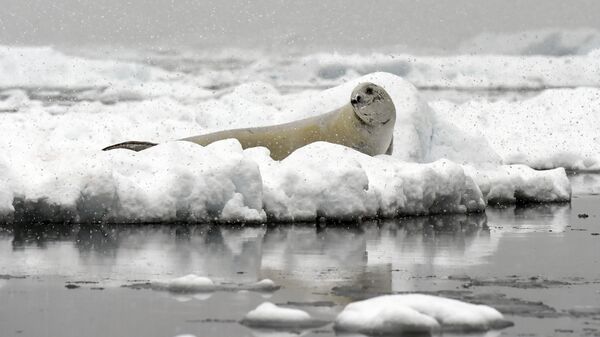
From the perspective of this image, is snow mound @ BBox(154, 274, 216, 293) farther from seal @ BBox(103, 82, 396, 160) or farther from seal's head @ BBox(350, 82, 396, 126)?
seal's head @ BBox(350, 82, 396, 126)

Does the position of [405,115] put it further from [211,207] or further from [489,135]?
[489,135]

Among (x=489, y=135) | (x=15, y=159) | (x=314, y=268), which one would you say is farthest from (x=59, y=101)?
(x=314, y=268)

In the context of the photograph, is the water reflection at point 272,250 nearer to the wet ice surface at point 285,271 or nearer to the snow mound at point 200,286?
the wet ice surface at point 285,271

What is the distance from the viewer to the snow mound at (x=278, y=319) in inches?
281

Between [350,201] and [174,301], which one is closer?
[174,301]

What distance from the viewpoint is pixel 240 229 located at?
41.3 ft

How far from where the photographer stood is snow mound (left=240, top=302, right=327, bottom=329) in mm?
7137

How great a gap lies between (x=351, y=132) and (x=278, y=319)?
400 inches

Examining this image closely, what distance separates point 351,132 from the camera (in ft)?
56.4

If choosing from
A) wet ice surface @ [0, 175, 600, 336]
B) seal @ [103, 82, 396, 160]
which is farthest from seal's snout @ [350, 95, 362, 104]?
wet ice surface @ [0, 175, 600, 336]

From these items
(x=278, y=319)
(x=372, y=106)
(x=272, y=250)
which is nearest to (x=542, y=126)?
(x=372, y=106)

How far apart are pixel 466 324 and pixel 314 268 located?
2.79 m

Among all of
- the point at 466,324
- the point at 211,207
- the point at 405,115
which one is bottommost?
the point at 466,324

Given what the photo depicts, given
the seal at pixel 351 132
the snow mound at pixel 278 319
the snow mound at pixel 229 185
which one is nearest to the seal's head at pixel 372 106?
the seal at pixel 351 132
